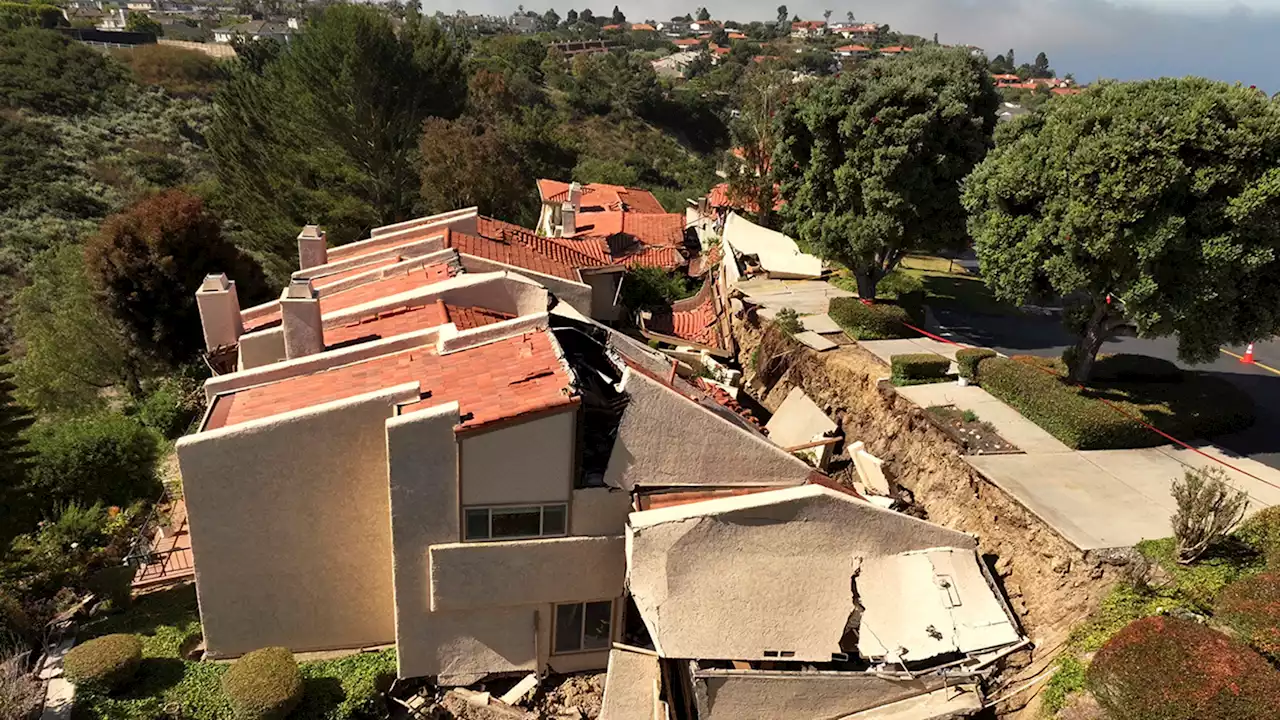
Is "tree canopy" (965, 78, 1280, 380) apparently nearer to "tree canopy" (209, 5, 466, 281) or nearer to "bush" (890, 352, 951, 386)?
"bush" (890, 352, 951, 386)

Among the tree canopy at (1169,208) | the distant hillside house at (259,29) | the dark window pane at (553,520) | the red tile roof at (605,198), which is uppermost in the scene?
the distant hillside house at (259,29)

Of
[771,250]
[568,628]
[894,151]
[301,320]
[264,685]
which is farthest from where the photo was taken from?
[771,250]

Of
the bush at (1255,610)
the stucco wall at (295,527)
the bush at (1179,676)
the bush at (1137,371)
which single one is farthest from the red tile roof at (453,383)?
the bush at (1137,371)

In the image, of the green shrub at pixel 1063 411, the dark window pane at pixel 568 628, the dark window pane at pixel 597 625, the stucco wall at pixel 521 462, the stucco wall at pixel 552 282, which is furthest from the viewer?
the stucco wall at pixel 552 282

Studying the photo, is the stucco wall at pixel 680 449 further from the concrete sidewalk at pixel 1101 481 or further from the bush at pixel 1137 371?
the bush at pixel 1137 371

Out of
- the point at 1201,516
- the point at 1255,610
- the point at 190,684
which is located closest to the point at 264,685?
the point at 190,684

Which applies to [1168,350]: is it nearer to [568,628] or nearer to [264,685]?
[568,628]
